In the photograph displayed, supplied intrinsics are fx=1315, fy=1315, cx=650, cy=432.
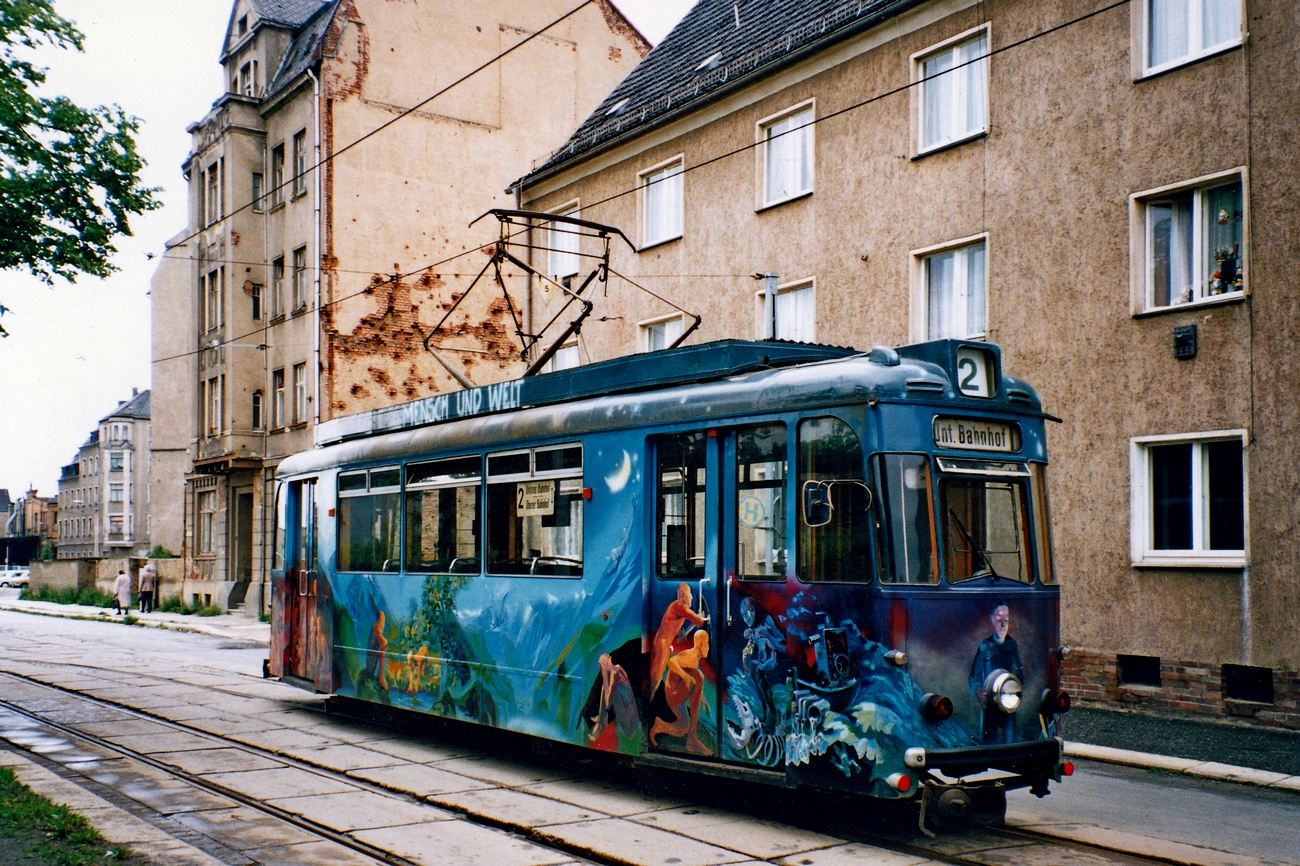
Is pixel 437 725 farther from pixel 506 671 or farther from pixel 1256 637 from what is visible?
pixel 1256 637

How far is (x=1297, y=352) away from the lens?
12891 mm

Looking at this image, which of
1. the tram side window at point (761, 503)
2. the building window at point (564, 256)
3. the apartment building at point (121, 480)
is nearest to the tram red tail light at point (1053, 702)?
the tram side window at point (761, 503)

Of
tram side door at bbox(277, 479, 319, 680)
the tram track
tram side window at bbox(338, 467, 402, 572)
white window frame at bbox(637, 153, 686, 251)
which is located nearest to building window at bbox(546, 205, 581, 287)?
white window frame at bbox(637, 153, 686, 251)

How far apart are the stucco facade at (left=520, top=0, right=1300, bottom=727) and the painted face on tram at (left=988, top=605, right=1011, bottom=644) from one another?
6.38 meters

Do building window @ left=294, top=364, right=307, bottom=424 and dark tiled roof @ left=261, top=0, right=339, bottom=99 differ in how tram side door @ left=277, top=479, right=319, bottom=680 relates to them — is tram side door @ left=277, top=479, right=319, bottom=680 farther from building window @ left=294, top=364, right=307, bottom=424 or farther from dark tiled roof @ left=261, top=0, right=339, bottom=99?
dark tiled roof @ left=261, top=0, right=339, bottom=99

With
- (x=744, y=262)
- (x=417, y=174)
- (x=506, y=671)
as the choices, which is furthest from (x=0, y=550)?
(x=506, y=671)

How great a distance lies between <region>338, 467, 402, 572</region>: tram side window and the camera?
484 inches

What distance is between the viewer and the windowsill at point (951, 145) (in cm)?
1647

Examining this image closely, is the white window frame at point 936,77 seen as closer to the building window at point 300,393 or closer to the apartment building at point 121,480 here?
the building window at point 300,393

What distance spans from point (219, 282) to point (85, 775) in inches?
1174

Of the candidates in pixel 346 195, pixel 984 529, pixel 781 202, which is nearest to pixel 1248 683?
pixel 984 529

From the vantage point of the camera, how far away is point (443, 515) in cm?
1152

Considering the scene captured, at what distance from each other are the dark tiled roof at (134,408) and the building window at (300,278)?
7595cm

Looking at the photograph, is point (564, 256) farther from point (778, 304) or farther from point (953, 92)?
point (953, 92)
